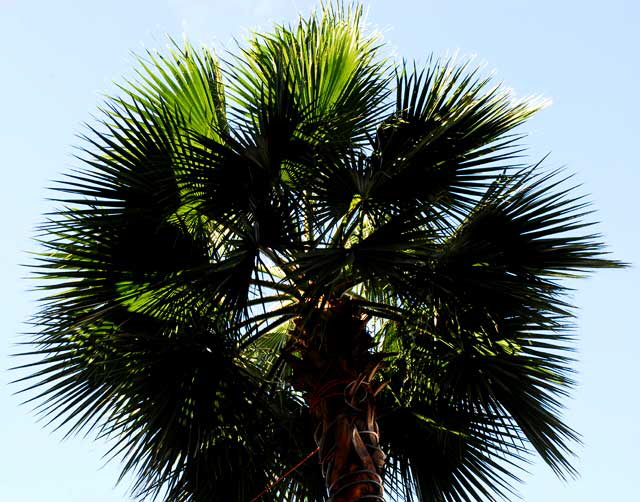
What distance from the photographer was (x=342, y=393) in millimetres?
5453

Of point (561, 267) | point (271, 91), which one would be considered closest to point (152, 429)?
point (271, 91)

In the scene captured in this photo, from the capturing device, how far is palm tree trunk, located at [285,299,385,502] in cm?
516

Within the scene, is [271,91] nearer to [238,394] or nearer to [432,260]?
[432,260]

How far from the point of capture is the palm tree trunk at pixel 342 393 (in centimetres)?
516

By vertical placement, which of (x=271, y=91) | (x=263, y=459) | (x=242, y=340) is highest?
(x=271, y=91)

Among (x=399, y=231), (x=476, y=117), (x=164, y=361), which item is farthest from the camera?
(x=476, y=117)

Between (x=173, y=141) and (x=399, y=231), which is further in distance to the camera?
(x=173, y=141)

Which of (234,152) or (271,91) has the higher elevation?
(271,91)

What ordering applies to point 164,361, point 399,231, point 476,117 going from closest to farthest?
point 399,231 < point 164,361 < point 476,117

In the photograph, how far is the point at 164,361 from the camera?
5887 millimetres

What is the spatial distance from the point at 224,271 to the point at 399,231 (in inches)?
46.3

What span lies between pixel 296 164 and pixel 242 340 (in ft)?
4.26

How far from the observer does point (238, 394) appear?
611 centimetres

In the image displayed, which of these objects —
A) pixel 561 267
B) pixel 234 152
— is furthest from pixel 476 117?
pixel 234 152
